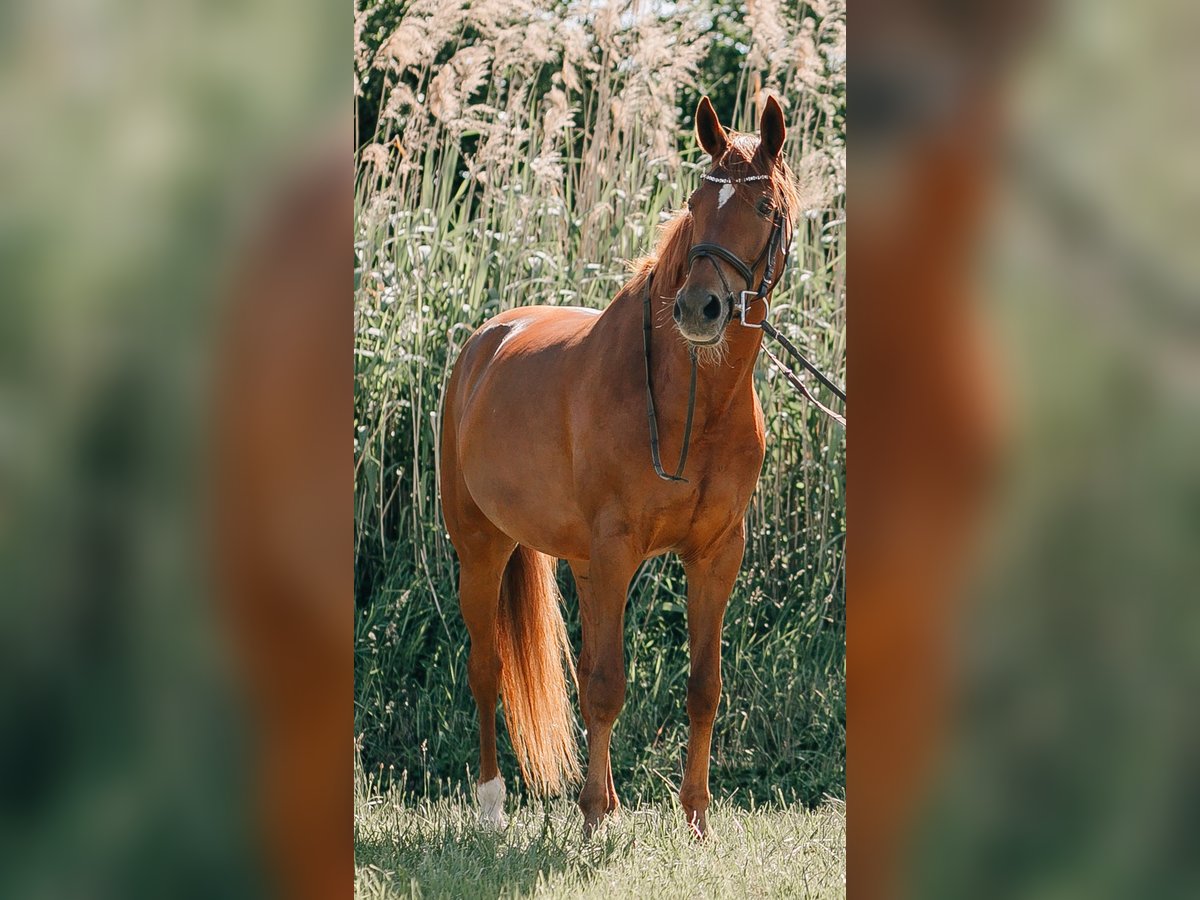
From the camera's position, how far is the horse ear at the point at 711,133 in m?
3.93

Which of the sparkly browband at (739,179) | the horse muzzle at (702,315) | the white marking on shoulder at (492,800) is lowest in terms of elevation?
the white marking on shoulder at (492,800)

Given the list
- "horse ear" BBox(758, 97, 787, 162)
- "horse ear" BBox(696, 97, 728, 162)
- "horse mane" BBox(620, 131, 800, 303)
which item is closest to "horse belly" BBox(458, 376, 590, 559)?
"horse mane" BBox(620, 131, 800, 303)

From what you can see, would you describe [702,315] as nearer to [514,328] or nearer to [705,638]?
[705,638]

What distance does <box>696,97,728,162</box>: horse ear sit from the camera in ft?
12.9

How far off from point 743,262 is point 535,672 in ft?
6.48
